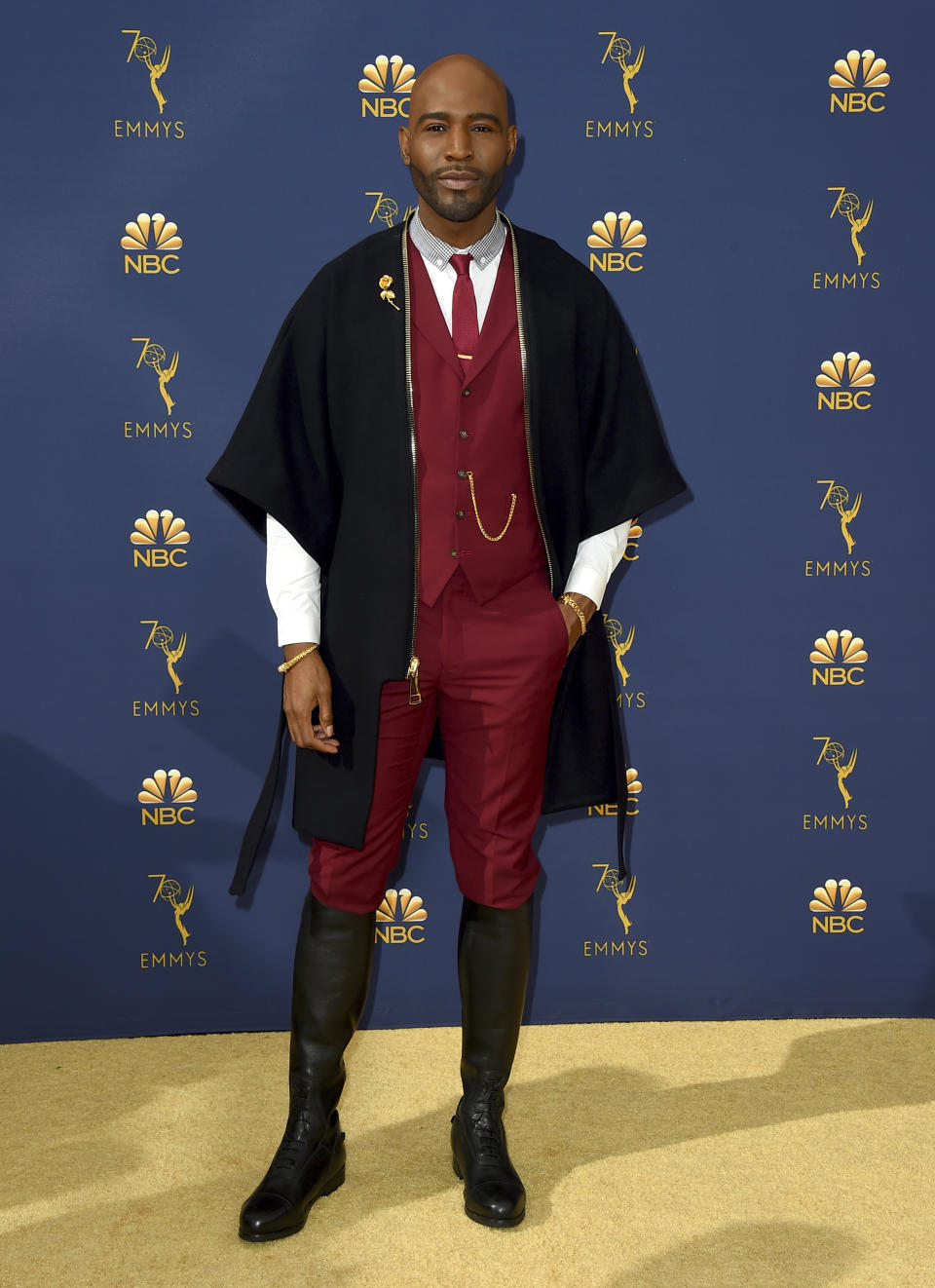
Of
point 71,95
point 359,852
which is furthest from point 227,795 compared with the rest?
point 71,95

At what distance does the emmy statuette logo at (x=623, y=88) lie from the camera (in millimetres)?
2309

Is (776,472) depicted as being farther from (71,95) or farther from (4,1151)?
(4,1151)

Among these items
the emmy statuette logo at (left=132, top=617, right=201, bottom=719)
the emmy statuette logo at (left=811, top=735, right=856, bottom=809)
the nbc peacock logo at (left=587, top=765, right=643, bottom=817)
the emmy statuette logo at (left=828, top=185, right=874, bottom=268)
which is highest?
the emmy statuette logo at (left=828, top=185, right=874, bottom=268)

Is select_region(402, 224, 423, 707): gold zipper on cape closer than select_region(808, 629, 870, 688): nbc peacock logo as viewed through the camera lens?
Yes

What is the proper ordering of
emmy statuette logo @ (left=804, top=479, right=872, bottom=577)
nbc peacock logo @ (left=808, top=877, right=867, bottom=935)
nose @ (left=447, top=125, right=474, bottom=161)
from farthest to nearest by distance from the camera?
1. nbc peacock logo @ (left=808, top=877, right=867, bottom=935)
2. emmy statuette logo @ (left=804, top=479, right=872, bottom=577)
3. nose @ (left=447, top=125, right=474, bottom=161)

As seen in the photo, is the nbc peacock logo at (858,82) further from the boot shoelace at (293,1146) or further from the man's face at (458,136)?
the boot shoelace at (293,1146)

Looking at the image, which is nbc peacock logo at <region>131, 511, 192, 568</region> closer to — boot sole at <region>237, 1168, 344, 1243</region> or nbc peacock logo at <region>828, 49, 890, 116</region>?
boot sole at <region>237, 1168, 344, 1243</region>

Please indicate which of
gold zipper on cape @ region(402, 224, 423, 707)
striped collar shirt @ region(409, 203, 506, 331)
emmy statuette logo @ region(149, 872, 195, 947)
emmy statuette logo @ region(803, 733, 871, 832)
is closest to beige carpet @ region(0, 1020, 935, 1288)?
emmy statuette logo @ region(149, 872, 195, 947)

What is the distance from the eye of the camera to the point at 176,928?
250cm

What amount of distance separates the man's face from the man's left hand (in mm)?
637

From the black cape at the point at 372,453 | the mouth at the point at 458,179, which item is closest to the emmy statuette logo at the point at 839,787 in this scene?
the black cape at the point at 372,453

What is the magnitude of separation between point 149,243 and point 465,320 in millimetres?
857

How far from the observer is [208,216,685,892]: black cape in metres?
1.80

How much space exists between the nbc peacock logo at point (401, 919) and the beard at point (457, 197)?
1463mm
